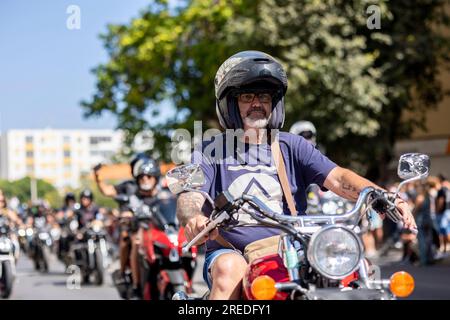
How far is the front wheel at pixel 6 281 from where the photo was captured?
42.5ft

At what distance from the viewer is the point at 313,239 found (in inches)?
145

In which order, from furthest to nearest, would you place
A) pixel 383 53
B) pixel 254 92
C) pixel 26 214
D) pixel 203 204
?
pixel 383 53
pixel 26 214
pixel 254 92
pixel 203 204

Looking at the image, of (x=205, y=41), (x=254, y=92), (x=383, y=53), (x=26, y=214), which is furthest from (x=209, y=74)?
(x=254, y=92)

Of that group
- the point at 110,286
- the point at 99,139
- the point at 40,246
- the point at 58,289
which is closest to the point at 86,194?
the point at 110,286

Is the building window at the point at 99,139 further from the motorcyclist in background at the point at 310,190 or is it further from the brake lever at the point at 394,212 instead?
the brake lever at the point at 394,212

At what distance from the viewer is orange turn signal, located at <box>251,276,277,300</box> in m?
3.76

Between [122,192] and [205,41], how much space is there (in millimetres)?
23377

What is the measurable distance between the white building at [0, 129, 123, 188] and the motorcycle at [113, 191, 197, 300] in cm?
8720

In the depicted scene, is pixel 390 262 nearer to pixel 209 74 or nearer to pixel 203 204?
pixel 203 204

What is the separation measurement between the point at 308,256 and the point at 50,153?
11798cm

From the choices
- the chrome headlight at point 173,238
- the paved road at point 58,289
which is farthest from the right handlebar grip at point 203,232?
the paved road at point 58,289

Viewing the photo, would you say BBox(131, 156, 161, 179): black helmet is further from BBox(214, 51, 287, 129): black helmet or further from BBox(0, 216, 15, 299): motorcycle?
BBox(214, 51, 287, 129): black helmet

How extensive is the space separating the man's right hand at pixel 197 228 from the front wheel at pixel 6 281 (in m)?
9.36

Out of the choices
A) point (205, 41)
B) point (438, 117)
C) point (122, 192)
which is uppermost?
point (205, 41)
